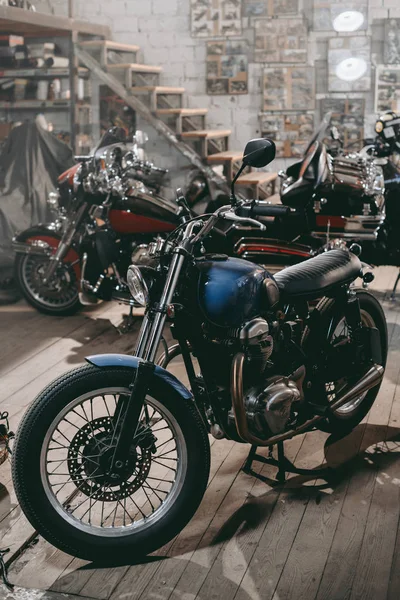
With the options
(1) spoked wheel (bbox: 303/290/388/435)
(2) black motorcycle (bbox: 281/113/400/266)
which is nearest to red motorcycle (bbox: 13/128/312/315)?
(2) black motorcycle (bbox: 281/113/400/266)

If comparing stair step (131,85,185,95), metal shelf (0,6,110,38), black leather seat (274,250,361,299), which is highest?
metal shelf (0,6,110,38)

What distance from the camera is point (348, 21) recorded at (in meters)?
7.26

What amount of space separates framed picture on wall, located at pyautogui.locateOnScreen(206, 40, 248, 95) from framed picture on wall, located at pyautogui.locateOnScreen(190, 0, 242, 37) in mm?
109

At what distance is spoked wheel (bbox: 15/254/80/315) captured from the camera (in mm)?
4875

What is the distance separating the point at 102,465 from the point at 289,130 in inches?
229

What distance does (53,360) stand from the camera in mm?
4078

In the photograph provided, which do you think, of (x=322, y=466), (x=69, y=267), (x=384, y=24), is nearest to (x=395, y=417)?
(x=322, y=466)

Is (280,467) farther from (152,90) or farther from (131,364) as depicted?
(152,90)

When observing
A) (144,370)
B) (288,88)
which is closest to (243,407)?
(144,370)

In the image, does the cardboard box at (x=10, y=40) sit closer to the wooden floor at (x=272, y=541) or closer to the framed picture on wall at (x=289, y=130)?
the framed picture on wall at (x=289, y=130)

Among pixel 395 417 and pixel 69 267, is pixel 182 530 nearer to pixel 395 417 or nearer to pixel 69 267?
pixel 395 417

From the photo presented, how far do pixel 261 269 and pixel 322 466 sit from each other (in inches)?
33.9

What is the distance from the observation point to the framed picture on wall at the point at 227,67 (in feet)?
25.0

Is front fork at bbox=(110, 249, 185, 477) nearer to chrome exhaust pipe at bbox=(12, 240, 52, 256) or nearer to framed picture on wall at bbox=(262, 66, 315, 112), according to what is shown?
chrome exhaust pipe at bbox=(12, 240, 52, 256)
